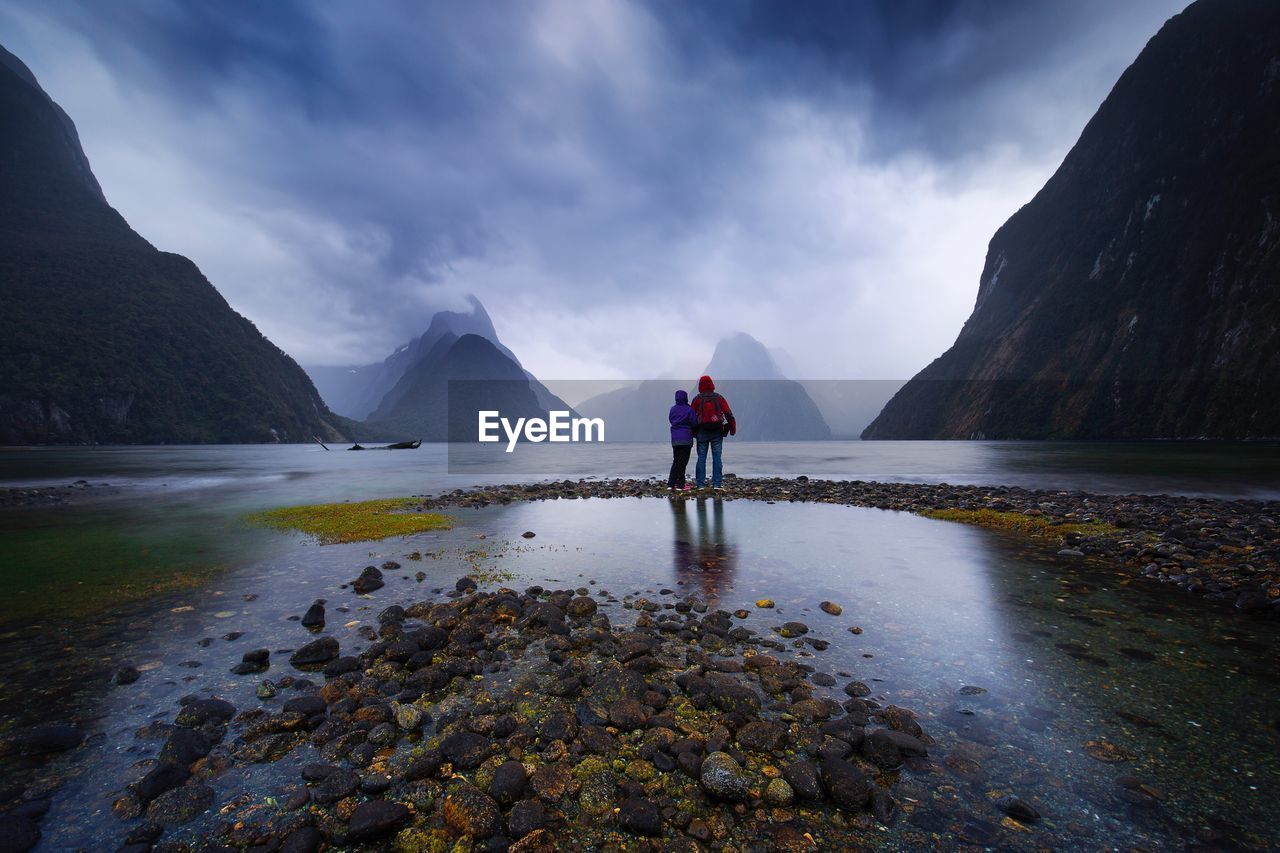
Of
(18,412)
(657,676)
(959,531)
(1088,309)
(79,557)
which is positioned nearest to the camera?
(657,676)

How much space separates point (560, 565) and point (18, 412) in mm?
203026

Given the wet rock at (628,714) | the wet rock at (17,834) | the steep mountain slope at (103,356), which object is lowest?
the wet rock at (628,714)

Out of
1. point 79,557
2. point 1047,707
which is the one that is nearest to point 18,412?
point 79,557

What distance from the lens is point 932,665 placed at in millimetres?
6562

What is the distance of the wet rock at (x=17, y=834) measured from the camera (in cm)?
358

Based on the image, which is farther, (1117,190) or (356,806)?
(1117,190)

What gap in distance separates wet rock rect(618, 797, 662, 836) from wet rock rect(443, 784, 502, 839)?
916mm

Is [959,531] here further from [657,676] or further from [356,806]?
[356,806]

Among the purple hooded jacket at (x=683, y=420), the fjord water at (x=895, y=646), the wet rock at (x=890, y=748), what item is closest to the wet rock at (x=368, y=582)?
the fjord water at (x=895, y=646)

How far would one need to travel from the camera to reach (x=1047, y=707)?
5488 millimetres

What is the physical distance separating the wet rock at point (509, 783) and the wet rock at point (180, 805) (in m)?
2.18

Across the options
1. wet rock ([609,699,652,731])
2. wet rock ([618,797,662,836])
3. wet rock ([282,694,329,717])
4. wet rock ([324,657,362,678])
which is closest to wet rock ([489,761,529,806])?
wet rock ([618,797,662,836])

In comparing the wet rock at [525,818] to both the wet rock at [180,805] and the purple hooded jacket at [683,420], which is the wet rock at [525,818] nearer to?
the wet rock at [180,805]

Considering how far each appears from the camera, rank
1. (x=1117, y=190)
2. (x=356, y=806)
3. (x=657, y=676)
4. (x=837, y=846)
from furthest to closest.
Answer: (x=1117, y=190)
(x=657, y=676)
(x=356, y=806)
(x=837, y=846)
